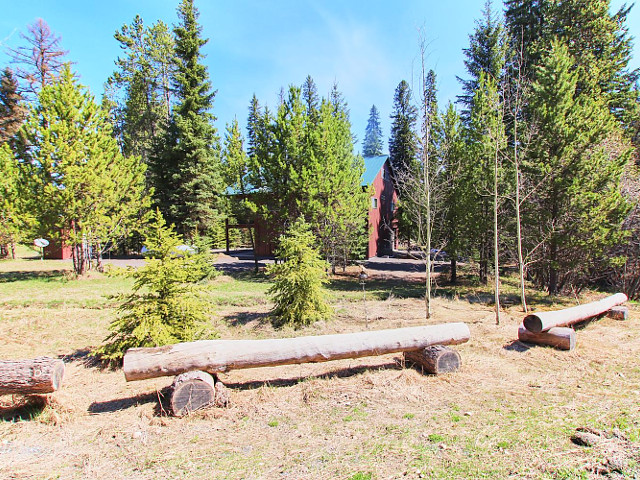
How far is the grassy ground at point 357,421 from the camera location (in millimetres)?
3361

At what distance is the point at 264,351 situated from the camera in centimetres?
502

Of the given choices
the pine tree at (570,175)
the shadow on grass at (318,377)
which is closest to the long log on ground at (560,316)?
the shadow on grass at (318,377)

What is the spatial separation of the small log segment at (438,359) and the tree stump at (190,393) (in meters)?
3.45

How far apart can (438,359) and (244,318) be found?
5981 mm

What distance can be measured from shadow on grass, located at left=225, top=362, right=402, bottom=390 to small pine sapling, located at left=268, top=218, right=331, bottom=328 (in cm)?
316

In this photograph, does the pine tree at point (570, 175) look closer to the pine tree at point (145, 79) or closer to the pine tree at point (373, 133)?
the pine tree at point (145, 79)

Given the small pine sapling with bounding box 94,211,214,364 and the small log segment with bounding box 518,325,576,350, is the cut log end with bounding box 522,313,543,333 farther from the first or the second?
the small pine sapling with bounding box 94,211,214,364

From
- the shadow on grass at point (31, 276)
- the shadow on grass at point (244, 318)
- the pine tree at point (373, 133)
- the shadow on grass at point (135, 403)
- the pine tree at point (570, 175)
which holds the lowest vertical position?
the shadow on grass at point (135, 403)

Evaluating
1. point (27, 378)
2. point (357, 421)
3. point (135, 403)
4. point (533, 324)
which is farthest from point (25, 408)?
point (533, 324)

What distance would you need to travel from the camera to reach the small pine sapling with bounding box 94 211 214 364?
589 centimetres

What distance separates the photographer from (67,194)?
15.0 meters

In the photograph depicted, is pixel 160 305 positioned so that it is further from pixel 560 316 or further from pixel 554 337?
pixel 560 316

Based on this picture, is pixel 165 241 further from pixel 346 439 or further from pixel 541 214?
pixel 541 214

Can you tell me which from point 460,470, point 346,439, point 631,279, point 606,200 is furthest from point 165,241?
point 631,279
